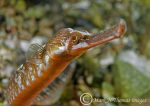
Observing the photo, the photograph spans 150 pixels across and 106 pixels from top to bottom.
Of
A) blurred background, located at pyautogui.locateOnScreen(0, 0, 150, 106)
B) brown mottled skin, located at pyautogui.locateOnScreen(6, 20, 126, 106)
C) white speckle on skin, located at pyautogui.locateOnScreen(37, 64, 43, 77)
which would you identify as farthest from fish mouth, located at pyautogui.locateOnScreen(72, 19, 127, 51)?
blurred background, located at pyautogui.locateOnScreen(0, 0, 150, 106)

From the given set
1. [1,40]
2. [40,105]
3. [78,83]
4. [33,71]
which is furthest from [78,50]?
[1,40]

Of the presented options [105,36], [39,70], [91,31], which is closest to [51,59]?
[39,70]

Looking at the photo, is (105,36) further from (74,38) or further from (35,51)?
(35,51)

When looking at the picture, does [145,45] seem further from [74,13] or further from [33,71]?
[33,71]

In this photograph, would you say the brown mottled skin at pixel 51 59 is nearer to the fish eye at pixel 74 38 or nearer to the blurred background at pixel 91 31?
the fish eye at pixel 74 38

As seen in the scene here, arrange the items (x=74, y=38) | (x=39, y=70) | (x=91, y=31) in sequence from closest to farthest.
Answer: (x=74, y=38) → (x=39, y=70) → (x=91, y=31)

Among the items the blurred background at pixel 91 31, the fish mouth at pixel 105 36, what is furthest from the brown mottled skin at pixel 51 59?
the blurred background at pixel 91 31

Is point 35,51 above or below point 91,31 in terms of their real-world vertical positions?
below
